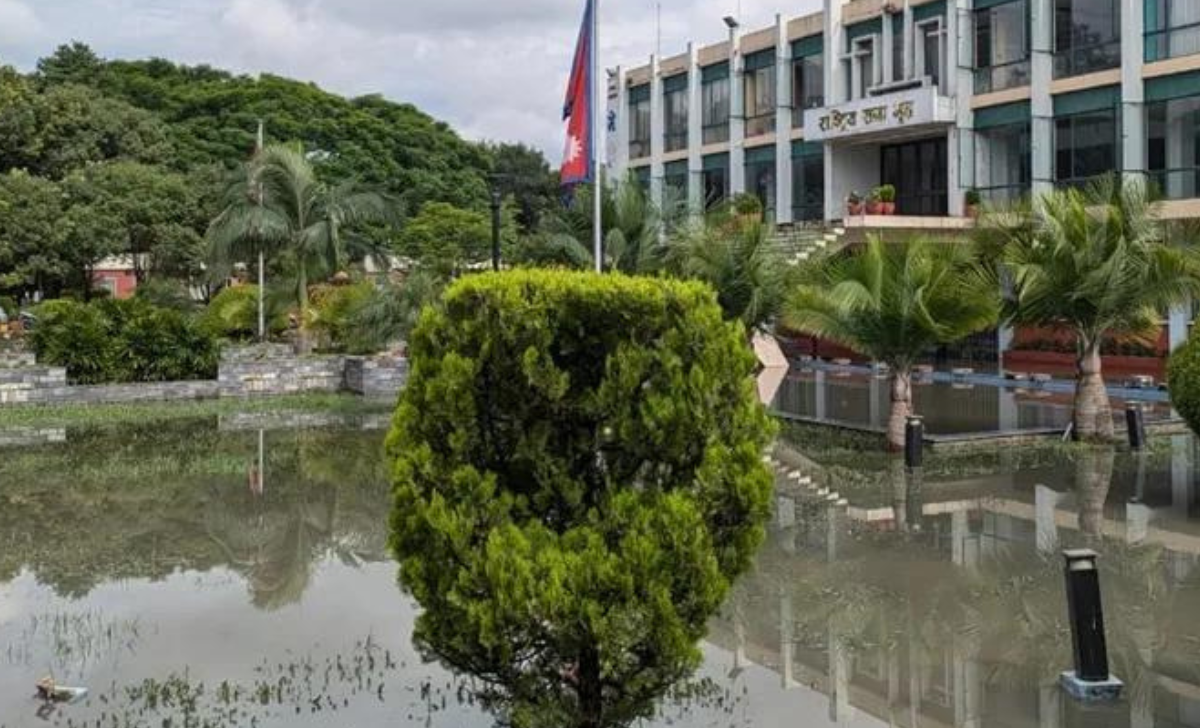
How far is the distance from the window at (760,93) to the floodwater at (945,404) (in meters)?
12.2

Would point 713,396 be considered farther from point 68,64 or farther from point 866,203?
point 68,64

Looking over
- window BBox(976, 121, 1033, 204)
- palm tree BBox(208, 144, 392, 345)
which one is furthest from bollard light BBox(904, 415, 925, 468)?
palm tree BBox(208, 144, 392, 345)

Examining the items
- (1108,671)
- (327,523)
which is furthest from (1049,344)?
(1108,671)

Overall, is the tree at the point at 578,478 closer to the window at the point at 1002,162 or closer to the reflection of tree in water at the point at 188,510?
the reflection of tree in water at the point at 188,510

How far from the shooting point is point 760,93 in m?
37.7

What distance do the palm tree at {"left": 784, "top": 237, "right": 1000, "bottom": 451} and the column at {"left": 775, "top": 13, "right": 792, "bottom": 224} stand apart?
2016 cm

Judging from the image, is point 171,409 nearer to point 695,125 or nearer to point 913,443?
point 913,443

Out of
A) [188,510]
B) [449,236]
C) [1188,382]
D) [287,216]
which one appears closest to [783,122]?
[449,236]

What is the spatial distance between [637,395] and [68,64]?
183 feet

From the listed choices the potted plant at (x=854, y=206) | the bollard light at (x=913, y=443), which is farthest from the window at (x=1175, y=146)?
the bollard light at (x=913, y=443)

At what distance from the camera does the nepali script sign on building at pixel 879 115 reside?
98.4 feet

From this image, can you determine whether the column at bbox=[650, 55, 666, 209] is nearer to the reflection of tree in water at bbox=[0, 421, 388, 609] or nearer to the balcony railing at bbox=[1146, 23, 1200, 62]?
the balcony railing at bbox=[1146, 23, 1200, 62]

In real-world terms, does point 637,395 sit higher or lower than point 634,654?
higher

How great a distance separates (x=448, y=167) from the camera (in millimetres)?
57906
